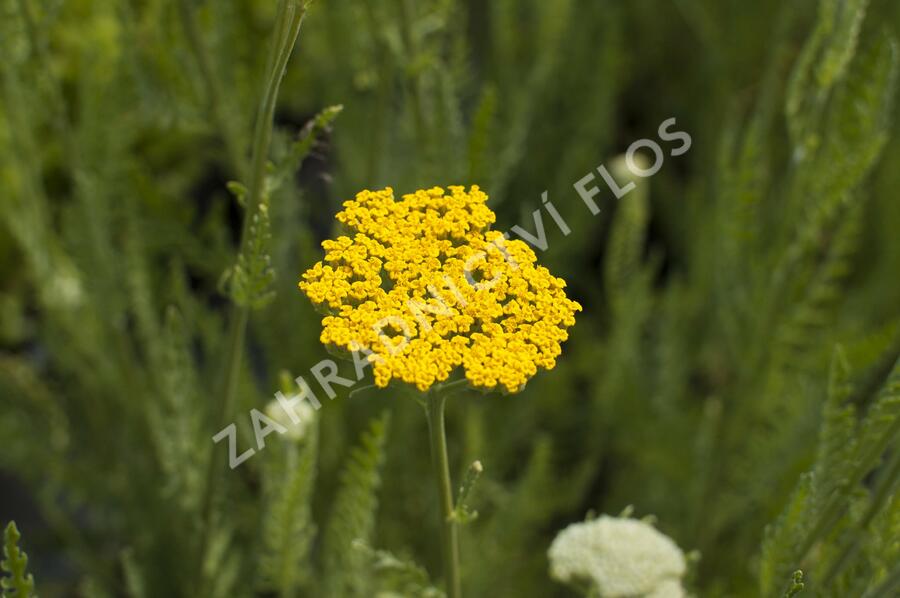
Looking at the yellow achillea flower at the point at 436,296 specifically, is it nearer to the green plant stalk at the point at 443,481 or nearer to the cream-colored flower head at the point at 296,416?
the green plant stalk at the point at 443,481

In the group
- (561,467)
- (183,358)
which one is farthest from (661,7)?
(183,358)

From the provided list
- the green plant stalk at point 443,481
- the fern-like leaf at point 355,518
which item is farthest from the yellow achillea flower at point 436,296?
the fern-like leaf at point 355,518

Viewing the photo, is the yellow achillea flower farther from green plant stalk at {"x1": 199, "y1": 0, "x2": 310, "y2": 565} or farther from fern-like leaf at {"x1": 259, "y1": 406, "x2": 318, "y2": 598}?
fern-like leaf at {"x1": 259, "y1": 406, "x2": 318, "y2": 598}

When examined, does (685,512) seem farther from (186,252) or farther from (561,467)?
(186,252)

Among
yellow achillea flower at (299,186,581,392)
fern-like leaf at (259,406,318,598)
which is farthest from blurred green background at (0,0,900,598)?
yellow achillea flower at (299,186,581,392)

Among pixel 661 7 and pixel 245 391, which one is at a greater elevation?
pixel 661 7

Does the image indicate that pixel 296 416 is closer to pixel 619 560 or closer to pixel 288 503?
pixel 288 503

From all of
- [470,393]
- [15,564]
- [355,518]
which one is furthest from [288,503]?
[470,393]

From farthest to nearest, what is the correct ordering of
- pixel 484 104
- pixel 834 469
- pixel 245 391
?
pixel 245 391 → pixel 484 104 → pixel 834 469
